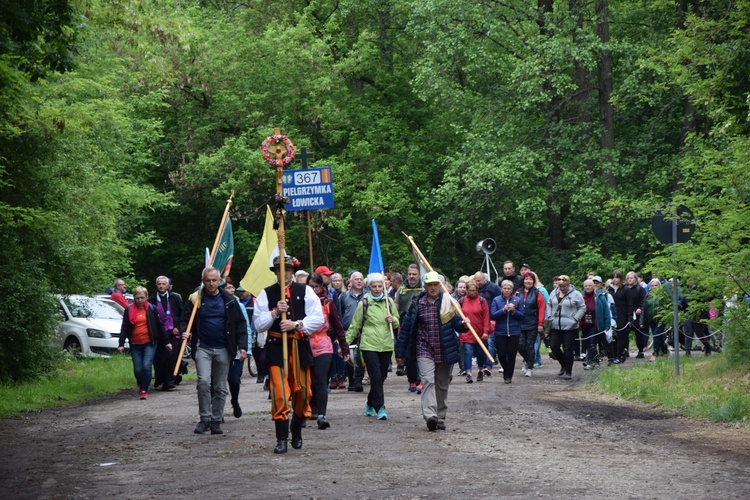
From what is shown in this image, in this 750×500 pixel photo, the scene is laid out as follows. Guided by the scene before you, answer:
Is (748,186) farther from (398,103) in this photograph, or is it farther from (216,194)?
(398,103)

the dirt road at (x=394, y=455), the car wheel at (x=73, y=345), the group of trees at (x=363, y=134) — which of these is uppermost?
the group of trees at (x=363, y=134)

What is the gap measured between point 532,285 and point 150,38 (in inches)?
313

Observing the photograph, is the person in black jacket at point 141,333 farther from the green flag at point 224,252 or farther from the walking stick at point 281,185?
the walking stick at point 281,185

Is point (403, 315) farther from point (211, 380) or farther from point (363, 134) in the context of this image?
point (363, 134)

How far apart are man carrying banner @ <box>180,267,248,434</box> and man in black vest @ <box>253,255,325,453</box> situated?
1885 mm

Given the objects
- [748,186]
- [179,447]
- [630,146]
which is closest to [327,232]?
[630,146]

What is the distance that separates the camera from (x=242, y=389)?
800 inches

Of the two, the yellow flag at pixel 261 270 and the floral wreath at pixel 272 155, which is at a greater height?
the floral wreath at pixel 272 155

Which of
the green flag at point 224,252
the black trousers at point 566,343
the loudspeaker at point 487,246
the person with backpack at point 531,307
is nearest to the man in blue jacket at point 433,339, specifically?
the green flag at point 224,252

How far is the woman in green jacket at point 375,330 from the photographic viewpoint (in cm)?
1508

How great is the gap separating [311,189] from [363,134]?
22.9 meters

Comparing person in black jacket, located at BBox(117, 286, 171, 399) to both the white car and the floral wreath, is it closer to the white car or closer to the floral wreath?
the floral wreath

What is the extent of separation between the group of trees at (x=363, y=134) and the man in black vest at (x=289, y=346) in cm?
934

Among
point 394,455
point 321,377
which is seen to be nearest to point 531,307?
point 321,377
